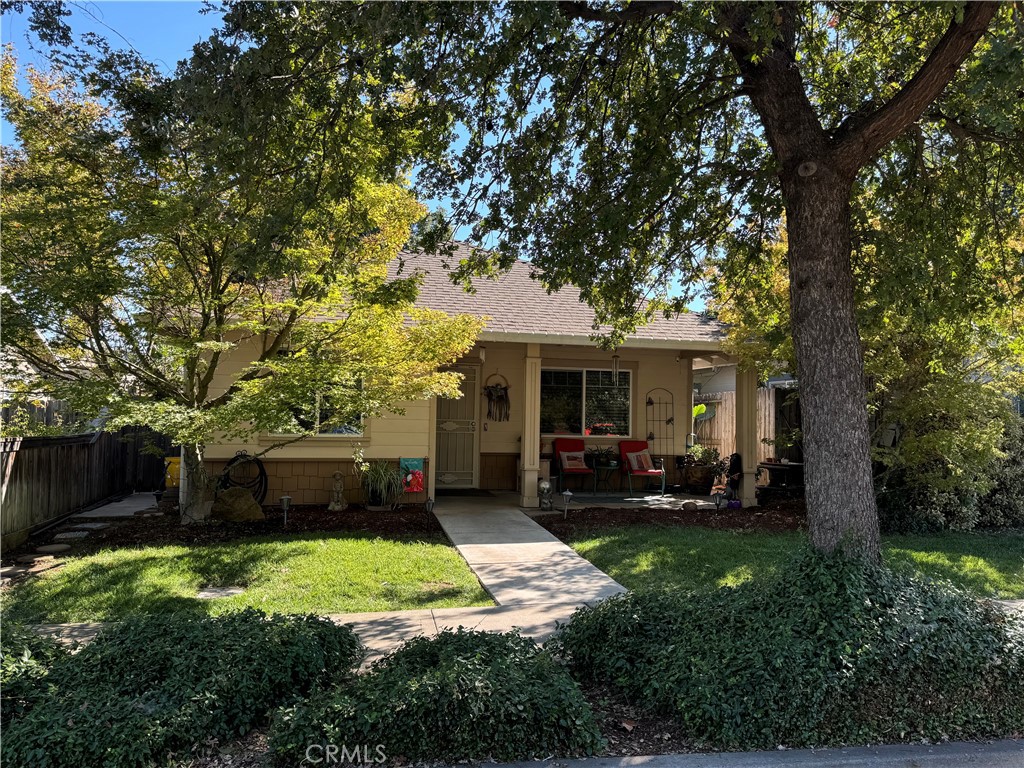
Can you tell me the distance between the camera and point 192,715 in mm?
3170

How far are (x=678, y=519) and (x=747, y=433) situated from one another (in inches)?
97.1

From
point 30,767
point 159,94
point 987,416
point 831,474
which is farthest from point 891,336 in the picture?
point 30,767

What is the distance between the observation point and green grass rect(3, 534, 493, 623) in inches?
219

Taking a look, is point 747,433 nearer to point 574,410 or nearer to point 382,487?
point 574,410

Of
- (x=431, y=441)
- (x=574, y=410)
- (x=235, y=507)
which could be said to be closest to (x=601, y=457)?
(x=574, y=410)

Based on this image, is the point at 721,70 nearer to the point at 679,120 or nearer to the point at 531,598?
the point at 679,120

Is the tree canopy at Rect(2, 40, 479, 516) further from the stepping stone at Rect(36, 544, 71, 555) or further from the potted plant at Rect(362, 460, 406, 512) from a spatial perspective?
the potted plant at Rect(362, 460, 406, 512)

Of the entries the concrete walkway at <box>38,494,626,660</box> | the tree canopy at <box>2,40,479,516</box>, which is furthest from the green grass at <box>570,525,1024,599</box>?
the tree canopy at <box>2,40,479,516</box>

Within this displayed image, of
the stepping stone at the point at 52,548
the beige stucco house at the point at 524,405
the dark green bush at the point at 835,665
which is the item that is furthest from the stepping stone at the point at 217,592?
the beige stucco house at the point at 524,405

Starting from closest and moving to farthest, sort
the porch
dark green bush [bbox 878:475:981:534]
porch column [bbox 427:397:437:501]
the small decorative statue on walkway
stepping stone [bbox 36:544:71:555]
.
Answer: stepping stone [bbox 36:544:71:555], dark green bush [bbox 878:475:981:534], the small decorative statue on walkway, porch column [bbox 427:397:437:501], the porch

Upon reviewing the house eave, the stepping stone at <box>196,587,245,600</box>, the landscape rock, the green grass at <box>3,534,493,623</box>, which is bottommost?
the stepping stone at <box>196,587,245,600</box>

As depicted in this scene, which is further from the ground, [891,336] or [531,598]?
[891,336]

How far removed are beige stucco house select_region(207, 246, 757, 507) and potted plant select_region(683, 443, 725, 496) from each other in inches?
12.4

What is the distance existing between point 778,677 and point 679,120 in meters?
4.86
